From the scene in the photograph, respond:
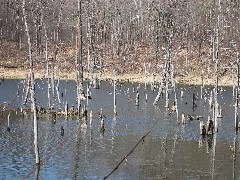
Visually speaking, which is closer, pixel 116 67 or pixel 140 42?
pixel 116 67

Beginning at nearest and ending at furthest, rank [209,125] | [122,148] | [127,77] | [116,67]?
[122,148], [209,125], [127,77], [116,67]

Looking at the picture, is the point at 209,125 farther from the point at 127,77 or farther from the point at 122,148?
the point at 127,77

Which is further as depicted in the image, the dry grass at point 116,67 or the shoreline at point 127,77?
the dry grass at point 116,67

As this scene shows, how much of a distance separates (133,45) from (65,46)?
1954cm

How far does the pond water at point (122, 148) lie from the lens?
98.4ft

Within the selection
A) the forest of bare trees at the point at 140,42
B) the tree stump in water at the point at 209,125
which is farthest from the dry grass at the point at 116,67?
the tree stump in water at the point at 209,125

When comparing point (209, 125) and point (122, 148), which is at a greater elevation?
point (209, 125)

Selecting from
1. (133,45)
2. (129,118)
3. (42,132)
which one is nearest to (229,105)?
(129,118)

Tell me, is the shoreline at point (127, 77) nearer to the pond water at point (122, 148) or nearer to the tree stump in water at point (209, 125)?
the pond water at point (122, 148)

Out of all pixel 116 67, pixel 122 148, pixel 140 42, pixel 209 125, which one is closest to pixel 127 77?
pixel 116 67

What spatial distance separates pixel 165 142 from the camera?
39.8 m

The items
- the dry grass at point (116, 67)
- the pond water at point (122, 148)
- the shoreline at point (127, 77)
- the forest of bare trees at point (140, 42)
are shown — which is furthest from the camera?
the forest of bare trees at point (140, 42)

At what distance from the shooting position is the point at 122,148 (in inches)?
1446

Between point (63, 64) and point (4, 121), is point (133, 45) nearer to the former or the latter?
point (63, 64)
